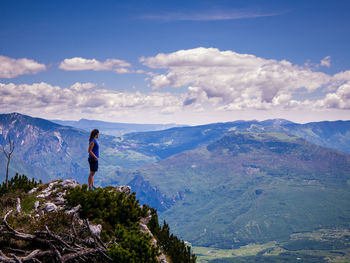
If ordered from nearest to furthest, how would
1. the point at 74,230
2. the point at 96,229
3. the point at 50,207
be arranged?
the point at 74,230 → the point at 96,229 → the point at 50,207

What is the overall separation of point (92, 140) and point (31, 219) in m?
8.35

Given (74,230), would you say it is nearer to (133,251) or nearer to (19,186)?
(133,251)

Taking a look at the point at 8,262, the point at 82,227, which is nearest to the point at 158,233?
the point at 82,227

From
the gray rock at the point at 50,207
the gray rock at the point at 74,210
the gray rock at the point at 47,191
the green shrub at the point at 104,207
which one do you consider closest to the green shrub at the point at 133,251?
the green shrub at the point at 104,207

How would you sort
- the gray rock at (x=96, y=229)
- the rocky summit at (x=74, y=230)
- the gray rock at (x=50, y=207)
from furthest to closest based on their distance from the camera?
1. the gray rock at (x=50, y=207)
2. the gray rock at (x=96, y=229)
3. the rocky summit at (x=74, y=230)

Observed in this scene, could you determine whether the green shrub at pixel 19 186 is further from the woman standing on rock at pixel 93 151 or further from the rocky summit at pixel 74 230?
the woman standing on rock at pixel 93 151

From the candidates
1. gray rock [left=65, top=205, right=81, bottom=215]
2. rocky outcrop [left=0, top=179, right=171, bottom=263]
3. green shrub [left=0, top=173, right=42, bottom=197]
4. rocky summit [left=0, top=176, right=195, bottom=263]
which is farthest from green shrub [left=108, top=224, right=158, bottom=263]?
green shrub [left=0, top=173, right=42, bottom=197]

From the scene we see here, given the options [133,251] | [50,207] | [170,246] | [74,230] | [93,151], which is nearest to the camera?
[133,251]

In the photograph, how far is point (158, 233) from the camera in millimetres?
21953

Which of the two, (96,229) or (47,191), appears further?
(47,191)

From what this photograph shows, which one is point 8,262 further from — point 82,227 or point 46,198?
point 46,198

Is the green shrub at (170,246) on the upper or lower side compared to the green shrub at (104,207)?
lower

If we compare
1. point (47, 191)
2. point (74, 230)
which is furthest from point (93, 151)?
point (74, 230)

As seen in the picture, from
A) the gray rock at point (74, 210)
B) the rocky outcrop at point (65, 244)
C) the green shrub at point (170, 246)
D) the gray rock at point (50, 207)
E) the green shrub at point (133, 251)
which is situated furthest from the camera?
the green shrub at point (170, 246)
